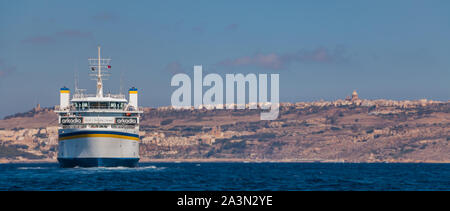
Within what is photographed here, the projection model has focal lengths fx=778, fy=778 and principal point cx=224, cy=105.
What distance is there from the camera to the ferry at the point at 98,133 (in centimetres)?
11275

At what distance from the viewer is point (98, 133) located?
11262 centimetres

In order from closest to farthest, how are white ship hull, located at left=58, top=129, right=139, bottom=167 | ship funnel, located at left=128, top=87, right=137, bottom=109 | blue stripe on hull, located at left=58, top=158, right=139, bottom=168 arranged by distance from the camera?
white ship hull, located at left=58, top=129, right=139, bottom=167, blue stripe on hull, located at left=58, top=158, right=139, bottom=168, ship funnel, located at left=128, top=87, right=137, bottom=109

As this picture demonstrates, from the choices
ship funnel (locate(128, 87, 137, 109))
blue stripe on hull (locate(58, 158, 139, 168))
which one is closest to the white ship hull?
blue stripe on hull (locate(58, 158, 139, 168))

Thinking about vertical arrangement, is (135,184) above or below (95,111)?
below

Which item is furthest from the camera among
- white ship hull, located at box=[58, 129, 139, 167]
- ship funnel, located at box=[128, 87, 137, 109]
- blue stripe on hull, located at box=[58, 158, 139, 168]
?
ship funnel, located at box=[128, 87, 137, 109]

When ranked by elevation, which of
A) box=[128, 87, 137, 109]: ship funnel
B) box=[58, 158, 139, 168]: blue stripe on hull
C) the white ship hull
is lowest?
box=[58, 158, 139, 168]: blue stripe on hull

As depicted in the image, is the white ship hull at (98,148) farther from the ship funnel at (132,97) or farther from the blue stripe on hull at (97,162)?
the ship funnel at (132,97)

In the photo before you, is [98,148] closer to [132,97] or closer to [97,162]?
[97,162]

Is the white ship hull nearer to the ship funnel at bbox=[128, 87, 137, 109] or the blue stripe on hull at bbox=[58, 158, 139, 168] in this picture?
the blue stripe on hull at bbox=[58, 158, 139, 168]

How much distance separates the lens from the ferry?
113m
